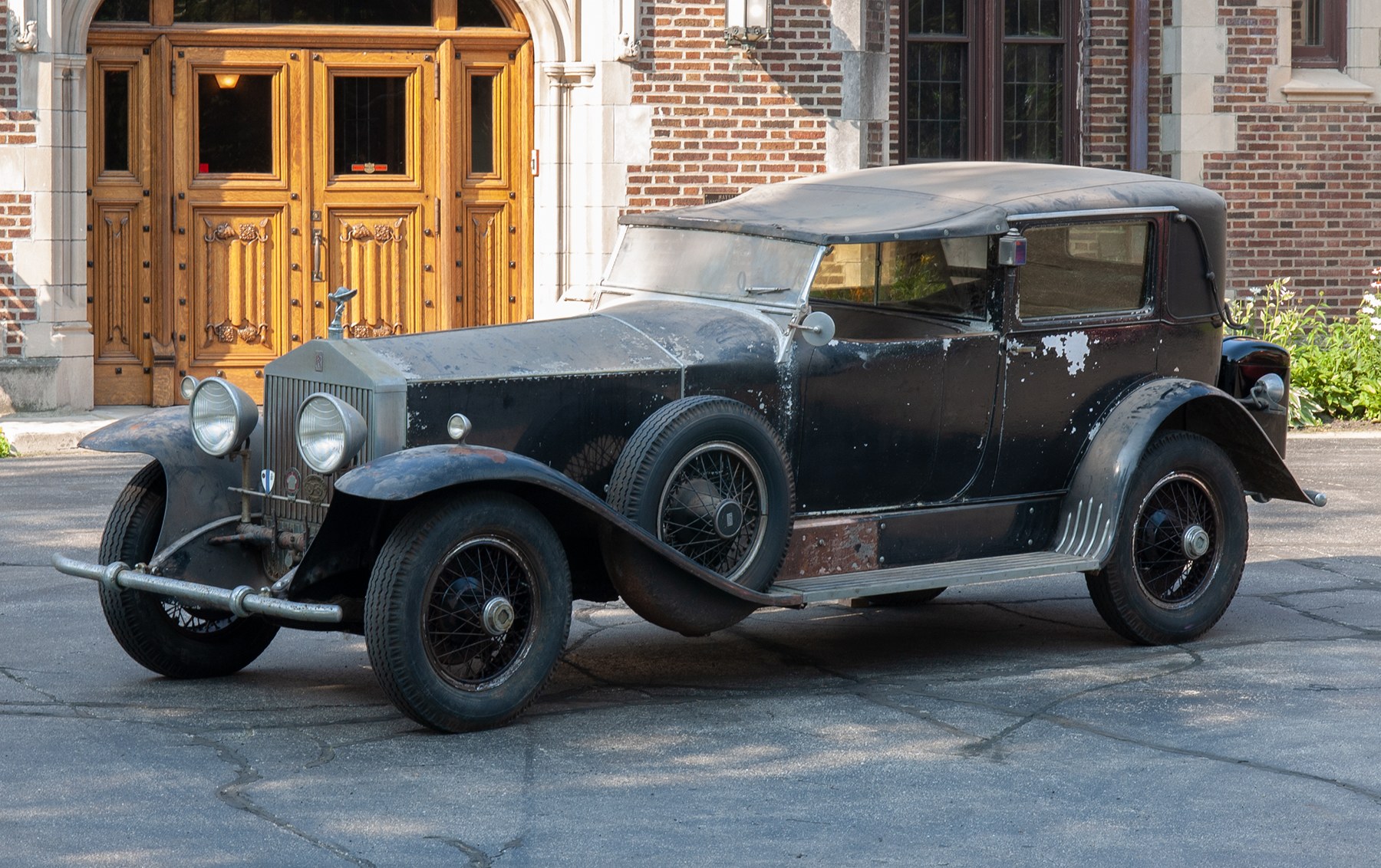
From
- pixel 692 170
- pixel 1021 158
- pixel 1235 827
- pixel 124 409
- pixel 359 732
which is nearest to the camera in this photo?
pixel 1235 827

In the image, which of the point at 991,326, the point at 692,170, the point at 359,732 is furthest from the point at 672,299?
the point at 692,170

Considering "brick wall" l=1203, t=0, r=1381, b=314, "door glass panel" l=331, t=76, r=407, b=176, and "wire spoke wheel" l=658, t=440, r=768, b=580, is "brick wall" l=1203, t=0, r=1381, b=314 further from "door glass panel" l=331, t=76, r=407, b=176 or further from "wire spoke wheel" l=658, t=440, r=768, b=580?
"wire spoke wheel" l=658, t=440, r=768, b=580

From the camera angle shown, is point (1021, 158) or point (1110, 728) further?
point (1021, 158)

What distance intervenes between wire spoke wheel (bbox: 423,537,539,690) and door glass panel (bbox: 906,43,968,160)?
10.8m

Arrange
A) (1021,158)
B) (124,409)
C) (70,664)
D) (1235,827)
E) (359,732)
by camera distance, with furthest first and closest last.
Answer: (1021,158) < (124,409) < (70,664) < (359,732) < (1235,827)

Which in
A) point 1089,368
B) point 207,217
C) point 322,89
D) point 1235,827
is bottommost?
point 1235,827

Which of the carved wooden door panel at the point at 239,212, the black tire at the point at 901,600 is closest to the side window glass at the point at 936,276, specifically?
the black tire at the point at 901,600

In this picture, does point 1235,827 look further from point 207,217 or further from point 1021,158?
point 1021,158

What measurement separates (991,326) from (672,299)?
47.2 inches

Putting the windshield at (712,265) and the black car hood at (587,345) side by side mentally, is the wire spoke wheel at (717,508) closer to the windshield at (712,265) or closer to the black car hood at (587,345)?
the black car hood at (587,345)

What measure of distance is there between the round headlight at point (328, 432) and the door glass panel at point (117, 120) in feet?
28.7

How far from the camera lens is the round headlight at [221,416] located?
626cm

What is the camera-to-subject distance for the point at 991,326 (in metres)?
6.98

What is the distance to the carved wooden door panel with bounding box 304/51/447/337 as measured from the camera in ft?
46.9
